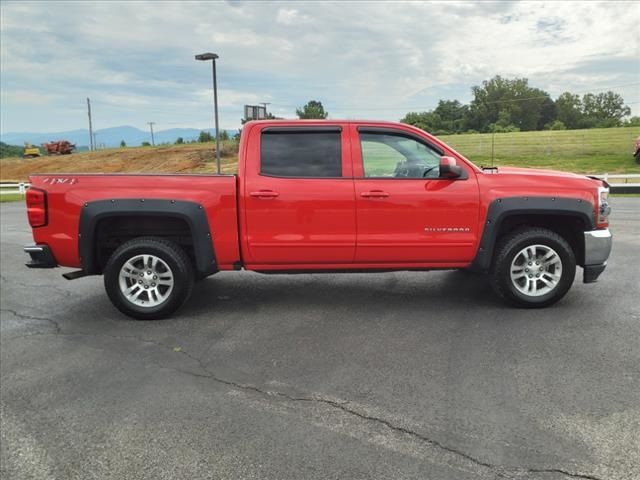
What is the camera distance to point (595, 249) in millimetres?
4965

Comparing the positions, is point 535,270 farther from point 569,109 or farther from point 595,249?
point 569,109

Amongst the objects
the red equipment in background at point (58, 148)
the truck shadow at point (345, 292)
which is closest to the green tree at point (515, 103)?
the red equipment in background at point (58, 148)

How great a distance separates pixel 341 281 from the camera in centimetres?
632

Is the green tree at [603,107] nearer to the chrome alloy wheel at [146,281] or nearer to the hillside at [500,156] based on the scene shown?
the hillside at [500,156]

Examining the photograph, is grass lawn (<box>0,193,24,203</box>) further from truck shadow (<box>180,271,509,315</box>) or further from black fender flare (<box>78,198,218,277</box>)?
black fender flare (<box>78,198,218,277</box>)

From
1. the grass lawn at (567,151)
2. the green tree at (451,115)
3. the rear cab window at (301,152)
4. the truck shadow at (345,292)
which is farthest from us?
the green tree at (451,115)

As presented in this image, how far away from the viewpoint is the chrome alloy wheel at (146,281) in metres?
4.88

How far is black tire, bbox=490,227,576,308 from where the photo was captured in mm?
4938

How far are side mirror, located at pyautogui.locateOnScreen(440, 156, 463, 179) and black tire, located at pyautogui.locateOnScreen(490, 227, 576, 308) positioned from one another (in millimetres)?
890

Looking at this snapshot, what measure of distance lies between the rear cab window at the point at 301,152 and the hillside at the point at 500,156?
11.1 meters

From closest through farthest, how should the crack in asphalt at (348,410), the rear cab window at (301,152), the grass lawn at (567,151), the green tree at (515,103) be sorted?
the crack in asphalt at (348,410), the rear cab window at (301,152), the grass lawn at (567,151), the green tree at (515,103)

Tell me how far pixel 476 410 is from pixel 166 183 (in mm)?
3349

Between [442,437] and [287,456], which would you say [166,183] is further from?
[442,437]

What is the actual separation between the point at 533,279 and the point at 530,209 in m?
0.71
